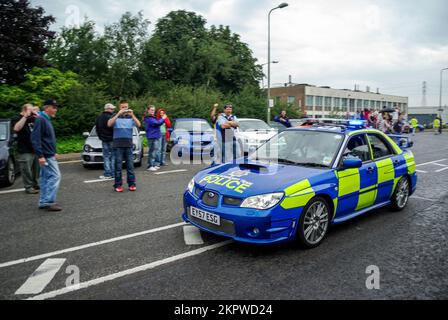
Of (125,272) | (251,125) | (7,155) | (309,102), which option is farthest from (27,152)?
(309,102)

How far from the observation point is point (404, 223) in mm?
5297

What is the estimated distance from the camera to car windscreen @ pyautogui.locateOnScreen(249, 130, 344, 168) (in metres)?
4.76

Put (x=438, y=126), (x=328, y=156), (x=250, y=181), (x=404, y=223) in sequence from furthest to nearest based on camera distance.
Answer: (x=438, y=126) → (x=404, y=223) → (x=328, y=156) → (x=250, y=181)

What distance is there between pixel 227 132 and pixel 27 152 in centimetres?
485

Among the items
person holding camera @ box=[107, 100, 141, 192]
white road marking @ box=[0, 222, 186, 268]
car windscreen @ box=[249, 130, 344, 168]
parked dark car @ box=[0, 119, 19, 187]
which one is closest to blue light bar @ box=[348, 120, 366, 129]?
car windscreen @ box=[249, 130, 344, 168]

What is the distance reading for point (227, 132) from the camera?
939cm

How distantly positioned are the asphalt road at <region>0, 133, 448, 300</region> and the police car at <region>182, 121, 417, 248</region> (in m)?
0.30

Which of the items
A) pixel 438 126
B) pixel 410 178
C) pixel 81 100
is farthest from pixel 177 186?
pixel 438 126

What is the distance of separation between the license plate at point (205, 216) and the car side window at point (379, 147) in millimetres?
2930

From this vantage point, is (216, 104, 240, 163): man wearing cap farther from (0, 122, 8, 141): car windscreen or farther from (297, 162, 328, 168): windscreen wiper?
(0, 122, 8, 141): car windscreen
